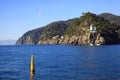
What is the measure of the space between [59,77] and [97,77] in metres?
6.98

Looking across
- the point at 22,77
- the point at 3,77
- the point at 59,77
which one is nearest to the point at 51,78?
the point at 59,77

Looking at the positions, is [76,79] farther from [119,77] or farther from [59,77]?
[119,77]

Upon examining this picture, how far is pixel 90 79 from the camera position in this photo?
179 ft

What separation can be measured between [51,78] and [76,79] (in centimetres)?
496

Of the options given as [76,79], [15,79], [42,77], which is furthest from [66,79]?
[15,79]

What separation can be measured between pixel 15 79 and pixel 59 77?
809cm

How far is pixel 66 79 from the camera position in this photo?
55.2 meters

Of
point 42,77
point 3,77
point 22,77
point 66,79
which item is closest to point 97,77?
point 66,79

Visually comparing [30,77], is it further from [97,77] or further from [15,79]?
[97,77]

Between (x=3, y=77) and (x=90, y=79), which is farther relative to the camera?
(x=3, y=77)

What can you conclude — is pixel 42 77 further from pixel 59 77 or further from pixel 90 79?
pixel 90 79

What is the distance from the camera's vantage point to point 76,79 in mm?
55031

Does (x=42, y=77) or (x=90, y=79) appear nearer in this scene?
(x=90, y=79)

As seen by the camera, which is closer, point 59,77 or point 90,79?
point 90,79
